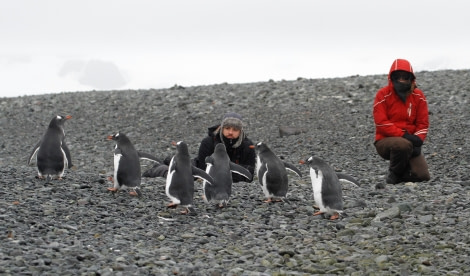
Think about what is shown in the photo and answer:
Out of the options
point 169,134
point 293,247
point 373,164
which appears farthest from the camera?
point 169,134

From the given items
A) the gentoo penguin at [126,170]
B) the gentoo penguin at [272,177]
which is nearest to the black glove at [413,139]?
the gentoo penguin at [272,177]

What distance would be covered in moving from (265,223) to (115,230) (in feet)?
4.45

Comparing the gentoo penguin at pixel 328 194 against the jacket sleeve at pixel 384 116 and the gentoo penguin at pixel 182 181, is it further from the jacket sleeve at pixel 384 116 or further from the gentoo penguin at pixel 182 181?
the jacket sleeve at pixel 384 116

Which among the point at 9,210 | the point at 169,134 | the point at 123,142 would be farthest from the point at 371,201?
the point at 169,134

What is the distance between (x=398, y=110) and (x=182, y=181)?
9.67 ft

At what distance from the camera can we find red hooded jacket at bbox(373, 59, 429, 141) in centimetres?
828

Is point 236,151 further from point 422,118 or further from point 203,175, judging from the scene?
point 422,118

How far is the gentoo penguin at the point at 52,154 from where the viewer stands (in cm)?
816

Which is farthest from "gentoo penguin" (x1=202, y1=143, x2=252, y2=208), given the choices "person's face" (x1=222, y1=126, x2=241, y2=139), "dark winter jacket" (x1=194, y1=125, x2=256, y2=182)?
"dark winter jacket" (x1=194, y1=125, x2=256, y2=182)

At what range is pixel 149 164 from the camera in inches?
499

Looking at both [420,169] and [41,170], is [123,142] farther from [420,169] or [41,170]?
[420,169]

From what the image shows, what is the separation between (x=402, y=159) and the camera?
838 cm

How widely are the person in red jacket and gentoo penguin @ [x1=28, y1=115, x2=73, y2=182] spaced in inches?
145

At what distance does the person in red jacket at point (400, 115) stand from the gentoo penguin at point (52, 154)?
3682mm
